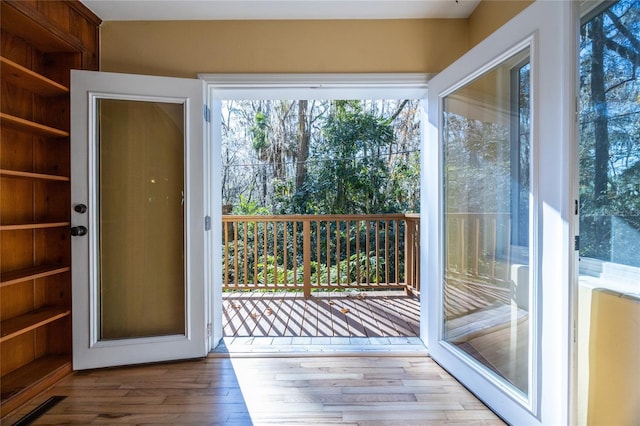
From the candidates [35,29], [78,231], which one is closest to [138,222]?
[78,231]

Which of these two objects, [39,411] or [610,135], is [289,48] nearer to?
[610,135]

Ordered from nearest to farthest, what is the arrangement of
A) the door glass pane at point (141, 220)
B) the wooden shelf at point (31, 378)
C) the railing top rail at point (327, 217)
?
the wooden shelf at point (31, 378) → the door glass pane at point (141, 220) → the railing top rail at point (327, 217)

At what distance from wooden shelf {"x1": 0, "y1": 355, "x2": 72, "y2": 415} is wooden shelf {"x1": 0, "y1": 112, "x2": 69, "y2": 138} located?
1386mm

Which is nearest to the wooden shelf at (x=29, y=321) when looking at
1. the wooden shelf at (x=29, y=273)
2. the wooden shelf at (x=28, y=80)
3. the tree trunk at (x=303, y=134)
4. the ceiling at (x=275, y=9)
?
the wooden shelf at (x=29, y=273)

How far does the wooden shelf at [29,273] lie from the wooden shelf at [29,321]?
0.22 meters

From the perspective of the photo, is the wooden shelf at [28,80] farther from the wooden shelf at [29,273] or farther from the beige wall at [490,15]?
the beige wall at [490,15]

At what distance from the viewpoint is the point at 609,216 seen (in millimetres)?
1207

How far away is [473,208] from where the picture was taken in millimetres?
1694

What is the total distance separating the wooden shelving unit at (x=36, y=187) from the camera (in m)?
1.57

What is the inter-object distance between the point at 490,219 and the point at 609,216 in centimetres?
47

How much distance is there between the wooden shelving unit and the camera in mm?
1572

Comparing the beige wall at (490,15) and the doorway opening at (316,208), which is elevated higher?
the beige wall at (490,15)

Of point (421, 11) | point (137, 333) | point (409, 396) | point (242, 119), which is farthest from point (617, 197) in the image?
point (242, 119)

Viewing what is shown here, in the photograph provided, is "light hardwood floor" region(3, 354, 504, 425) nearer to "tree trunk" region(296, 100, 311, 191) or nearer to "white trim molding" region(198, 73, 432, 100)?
"white trim molding" region(198, 73, 432, 100)
